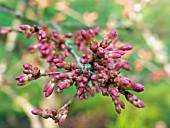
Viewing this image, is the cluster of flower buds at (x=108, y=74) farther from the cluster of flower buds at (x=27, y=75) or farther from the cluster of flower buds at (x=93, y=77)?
the cluster of flower buds at (x=27, y=75)

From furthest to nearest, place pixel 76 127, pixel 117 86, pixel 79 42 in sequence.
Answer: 1. pixel 76 127
2. pixel 79 42
3. pixel 117 86

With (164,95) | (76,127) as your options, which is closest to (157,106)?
(164,95)

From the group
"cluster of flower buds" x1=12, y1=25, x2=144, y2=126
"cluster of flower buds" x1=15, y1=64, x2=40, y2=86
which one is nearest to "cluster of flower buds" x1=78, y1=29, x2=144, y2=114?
"cluster of flower buds" x1=12, y1=25, x2=144, y2=126

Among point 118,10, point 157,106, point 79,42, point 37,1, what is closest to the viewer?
point 79,42

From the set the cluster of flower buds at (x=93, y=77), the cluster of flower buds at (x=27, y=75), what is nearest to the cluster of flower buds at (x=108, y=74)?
the cluster of flower buds at (x=93, y=77)

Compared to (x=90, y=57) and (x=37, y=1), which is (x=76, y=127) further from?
(x=90, y=57)

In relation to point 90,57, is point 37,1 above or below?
above

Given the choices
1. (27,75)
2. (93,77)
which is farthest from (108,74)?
(27,75)

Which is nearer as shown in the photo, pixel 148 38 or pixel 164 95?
pixel 148 38

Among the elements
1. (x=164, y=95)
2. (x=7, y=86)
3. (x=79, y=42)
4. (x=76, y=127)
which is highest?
(x=79, y=42)

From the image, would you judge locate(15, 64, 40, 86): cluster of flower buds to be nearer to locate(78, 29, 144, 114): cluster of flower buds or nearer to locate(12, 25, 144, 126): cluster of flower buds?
locate(12, 25, 144, 126): cluster of flower buds

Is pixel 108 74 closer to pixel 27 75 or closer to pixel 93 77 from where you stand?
pixel 93 77
